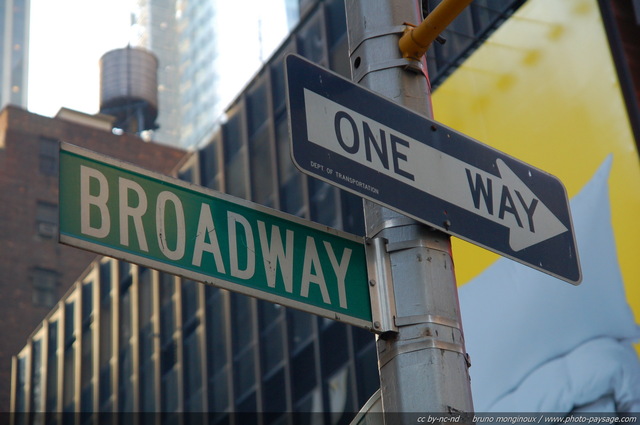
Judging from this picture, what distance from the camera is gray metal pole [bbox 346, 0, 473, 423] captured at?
3811 millimetres

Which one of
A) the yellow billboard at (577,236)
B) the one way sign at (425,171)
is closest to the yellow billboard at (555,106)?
the yellow billboard at (577,236)

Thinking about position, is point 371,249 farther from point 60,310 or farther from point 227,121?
point 60,310

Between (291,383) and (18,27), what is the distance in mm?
159216

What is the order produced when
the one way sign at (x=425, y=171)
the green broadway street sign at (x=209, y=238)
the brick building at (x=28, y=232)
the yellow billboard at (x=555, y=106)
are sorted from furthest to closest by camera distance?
the brick building at (x=28, y=232) → the yellow billboard at (x=555, y=106) → the one way sign at (x=425, y=171) → the green broadway street sign at (x=209, y=238)

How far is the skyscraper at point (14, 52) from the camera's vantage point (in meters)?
163

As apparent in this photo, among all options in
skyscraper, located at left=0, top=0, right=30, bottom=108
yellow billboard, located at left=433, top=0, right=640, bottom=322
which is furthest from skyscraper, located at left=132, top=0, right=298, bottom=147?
yellow billboard, located at left=433, top=0, right=640, bottom=322

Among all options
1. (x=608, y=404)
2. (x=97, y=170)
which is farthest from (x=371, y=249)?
(x=608, y=404)

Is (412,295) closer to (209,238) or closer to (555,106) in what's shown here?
(209,238)

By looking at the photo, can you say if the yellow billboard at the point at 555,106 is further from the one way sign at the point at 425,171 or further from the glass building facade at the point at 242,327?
the one way sign at the point at 425,171

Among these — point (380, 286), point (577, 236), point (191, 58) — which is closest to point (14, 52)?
point (191, 58)

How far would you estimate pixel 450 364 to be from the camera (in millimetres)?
3865

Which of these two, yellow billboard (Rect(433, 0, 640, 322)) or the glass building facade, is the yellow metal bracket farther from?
the glass building facade

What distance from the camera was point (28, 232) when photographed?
48.8 meters

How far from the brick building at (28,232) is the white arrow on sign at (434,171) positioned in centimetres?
4360
